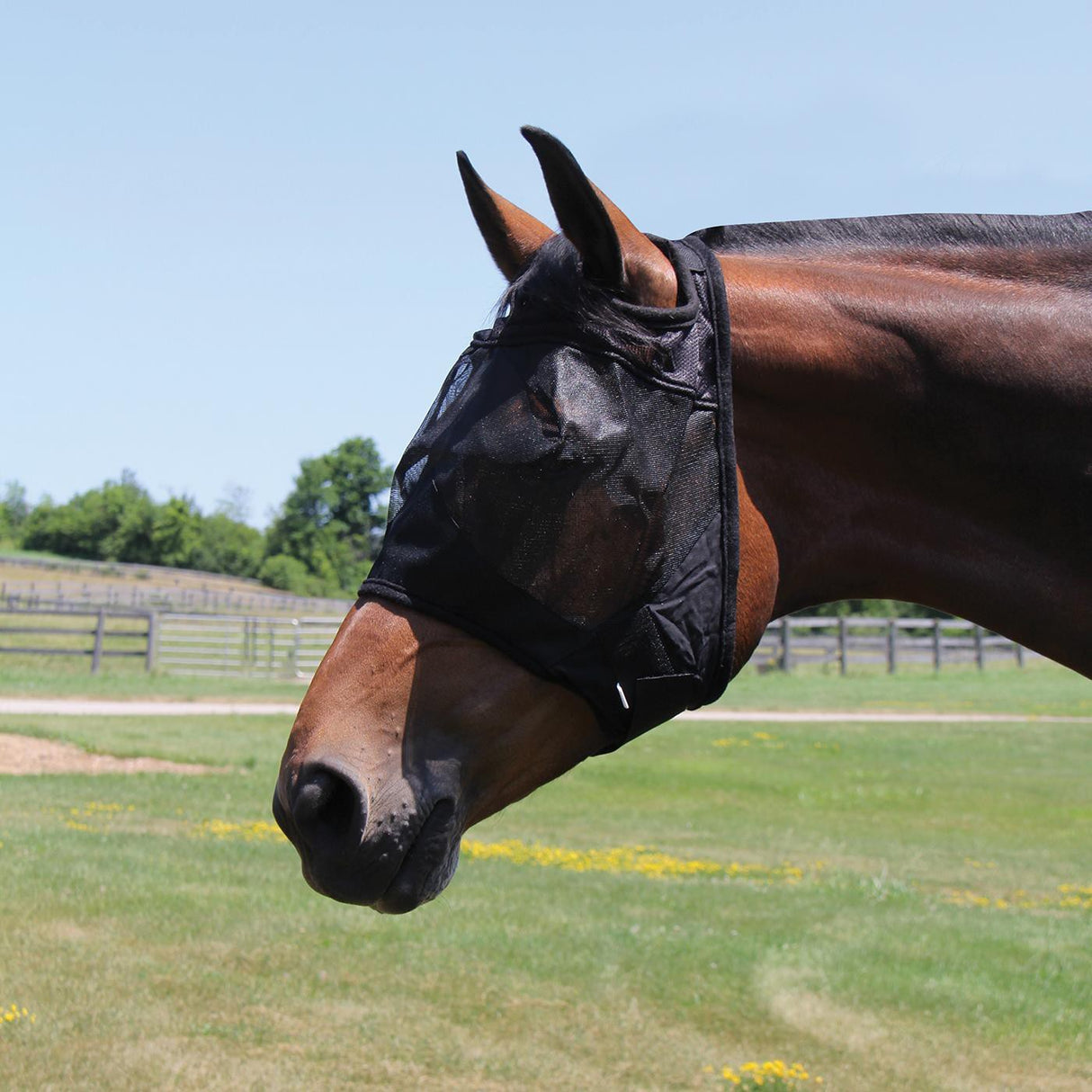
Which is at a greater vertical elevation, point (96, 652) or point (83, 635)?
point (96, 652)

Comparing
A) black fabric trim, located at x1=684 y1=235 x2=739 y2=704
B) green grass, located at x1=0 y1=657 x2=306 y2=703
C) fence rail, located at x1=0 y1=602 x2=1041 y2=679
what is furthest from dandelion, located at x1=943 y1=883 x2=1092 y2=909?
fence rail, located at x1=0 y1=602 x2=1041 y2=679

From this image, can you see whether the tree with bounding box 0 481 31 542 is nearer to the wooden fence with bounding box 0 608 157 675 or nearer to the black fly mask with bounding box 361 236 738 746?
the wooden fence with bounding box 0 608 157 675

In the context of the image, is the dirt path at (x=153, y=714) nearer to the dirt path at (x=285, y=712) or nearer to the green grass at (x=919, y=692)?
the dirt path at (x=285, y=712)

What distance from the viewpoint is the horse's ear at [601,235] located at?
1.80 meters

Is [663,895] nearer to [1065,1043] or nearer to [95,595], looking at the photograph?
[1065,1043]

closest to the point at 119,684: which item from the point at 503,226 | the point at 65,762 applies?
the point at 65,762

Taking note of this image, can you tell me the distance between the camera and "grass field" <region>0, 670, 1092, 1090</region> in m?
5.20

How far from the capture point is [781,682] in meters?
30.9

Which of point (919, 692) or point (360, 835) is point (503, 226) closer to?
point (360, 835)

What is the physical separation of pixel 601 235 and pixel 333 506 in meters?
90.6

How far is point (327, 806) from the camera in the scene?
1.79 m

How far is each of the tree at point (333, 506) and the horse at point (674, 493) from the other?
84426mm

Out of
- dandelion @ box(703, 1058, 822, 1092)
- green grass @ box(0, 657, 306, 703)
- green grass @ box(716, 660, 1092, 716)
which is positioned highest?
dandelion @ box(703, 1058, 822, 1092)

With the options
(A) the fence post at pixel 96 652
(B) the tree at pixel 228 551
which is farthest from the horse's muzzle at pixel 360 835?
(B) the tree at pixel 228 551
